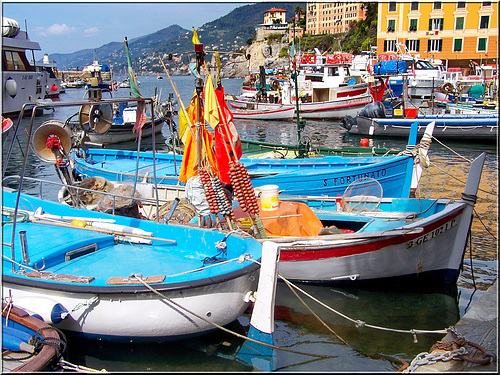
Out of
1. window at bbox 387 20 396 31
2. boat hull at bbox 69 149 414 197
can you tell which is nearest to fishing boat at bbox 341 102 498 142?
boat hull at bbox 69 149 414 197

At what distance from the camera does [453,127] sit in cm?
2647

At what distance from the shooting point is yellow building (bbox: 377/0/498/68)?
53.2 m

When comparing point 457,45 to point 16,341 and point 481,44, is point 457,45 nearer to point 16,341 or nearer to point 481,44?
point 481,44

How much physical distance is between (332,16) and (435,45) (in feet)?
291

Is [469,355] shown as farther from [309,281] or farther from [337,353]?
[309,281]

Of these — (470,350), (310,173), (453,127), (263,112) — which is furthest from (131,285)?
(263,112)

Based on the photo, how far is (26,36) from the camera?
45.8 m

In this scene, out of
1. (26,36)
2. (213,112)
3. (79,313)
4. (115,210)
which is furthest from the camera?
(26,36)

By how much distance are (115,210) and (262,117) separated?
30165 millimetres

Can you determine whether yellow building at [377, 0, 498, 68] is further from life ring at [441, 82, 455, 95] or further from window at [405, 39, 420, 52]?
life ring at [441, 82, 455, 95]

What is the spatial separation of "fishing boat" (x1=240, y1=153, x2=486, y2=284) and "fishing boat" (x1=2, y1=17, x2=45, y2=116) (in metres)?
36.2

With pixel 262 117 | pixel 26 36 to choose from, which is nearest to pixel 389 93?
pixel 262 117

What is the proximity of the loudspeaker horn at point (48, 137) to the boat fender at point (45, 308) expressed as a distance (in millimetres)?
5681

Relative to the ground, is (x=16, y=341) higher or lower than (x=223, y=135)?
lower
